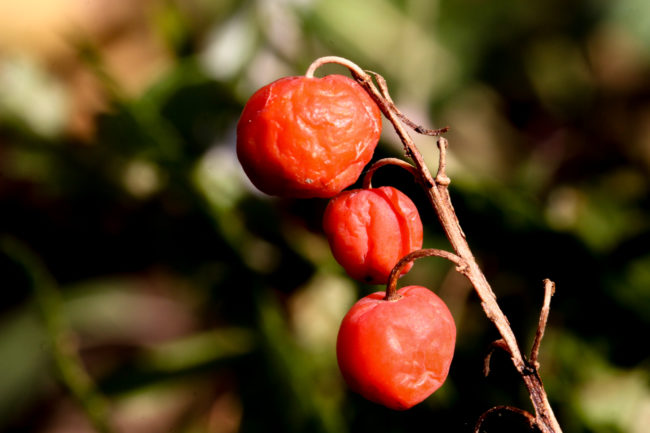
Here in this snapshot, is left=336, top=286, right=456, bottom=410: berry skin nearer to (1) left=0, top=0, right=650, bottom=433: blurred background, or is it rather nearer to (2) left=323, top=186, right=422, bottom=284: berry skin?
(2) left=323, top=186, right=422, bottom=284: berry skin

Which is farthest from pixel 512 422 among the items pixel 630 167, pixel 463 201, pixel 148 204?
pixel 148 204

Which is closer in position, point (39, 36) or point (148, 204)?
point (148, 204)

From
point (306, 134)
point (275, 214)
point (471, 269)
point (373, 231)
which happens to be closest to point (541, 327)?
point (471, 269)

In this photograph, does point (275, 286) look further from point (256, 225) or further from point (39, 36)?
point (39, 36)

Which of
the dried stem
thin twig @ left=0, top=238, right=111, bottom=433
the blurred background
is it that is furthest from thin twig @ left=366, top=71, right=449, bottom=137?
thin twig @ left=0, top=238, right=111, bottom=433

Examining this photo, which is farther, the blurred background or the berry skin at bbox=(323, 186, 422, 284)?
the blurred background

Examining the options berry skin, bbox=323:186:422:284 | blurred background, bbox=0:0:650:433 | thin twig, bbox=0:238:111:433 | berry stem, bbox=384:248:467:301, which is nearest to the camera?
berry stem, bbox=384:248:467:301
